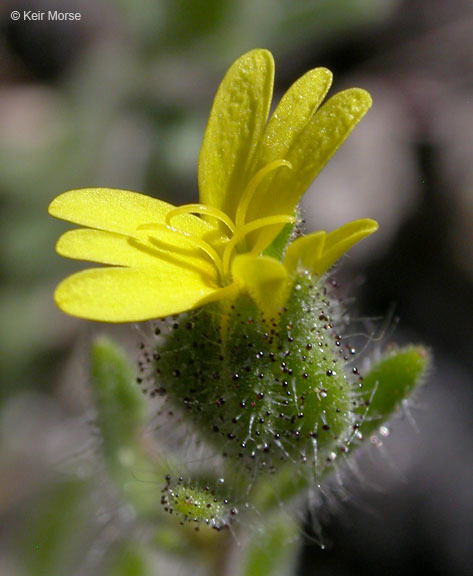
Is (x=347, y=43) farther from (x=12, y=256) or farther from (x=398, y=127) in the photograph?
(x=12, y=256)

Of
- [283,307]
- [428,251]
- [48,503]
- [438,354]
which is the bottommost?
[48,503]

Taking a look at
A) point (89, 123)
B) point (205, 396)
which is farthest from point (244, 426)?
point (89, 123)

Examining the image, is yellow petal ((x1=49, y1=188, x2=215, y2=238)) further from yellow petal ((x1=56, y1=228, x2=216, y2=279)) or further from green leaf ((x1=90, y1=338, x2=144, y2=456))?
green leaf ((x1=90, y1=338, x2=144, y2=456))

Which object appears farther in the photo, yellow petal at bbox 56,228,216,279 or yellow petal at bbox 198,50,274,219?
yellow petal at bbox 198,50,274,219

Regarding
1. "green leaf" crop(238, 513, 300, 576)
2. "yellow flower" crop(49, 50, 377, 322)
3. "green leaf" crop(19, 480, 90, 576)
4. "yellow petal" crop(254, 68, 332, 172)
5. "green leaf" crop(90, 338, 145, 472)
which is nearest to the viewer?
"yellow flower" crop(49, 50, 377, 322)

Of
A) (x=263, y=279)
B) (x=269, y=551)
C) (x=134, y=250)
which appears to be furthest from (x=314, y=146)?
(x=269, y=551)

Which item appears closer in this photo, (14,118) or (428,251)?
(428,251)

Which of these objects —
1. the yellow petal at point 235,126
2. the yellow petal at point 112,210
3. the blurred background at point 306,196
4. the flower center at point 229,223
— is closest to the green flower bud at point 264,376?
the flower center at point 229,223

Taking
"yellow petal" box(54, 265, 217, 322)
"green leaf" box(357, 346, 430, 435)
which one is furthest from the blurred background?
"yellow petal" box(54, 265, 217, 322)
